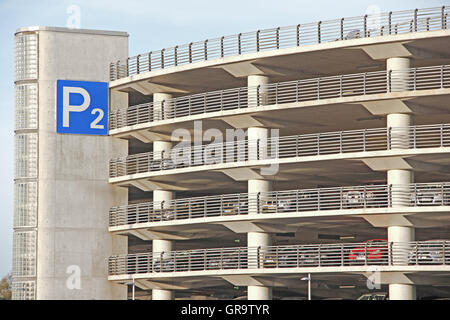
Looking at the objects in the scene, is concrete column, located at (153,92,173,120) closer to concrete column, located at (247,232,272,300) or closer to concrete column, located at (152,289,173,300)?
concrete column, located at (247,232,272,300)

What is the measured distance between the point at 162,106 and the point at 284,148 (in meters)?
8.34

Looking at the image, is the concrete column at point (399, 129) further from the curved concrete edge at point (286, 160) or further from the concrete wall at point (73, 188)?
the concrete wall at point (73, 188)

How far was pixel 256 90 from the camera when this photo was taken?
166 ft

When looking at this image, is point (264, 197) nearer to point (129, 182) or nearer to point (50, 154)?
point (129, 182)

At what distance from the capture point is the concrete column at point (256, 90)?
166ft

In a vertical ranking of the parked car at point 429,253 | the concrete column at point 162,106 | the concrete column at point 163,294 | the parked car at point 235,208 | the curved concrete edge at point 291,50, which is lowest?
the concrete column at point 163,294

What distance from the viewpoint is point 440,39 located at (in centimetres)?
4559

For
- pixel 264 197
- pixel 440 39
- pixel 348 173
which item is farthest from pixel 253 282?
pixel 440 39

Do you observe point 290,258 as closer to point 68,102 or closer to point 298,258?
point 298,258

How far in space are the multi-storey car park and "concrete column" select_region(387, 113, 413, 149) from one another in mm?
129

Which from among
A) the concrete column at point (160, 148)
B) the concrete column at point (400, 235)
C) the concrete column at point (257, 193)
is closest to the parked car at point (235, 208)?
the concrete column at point (257, 193)

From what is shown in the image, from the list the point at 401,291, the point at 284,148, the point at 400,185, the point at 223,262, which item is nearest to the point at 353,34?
the point at 284,148

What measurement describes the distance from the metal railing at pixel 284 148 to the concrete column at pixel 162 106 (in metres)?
1.98
